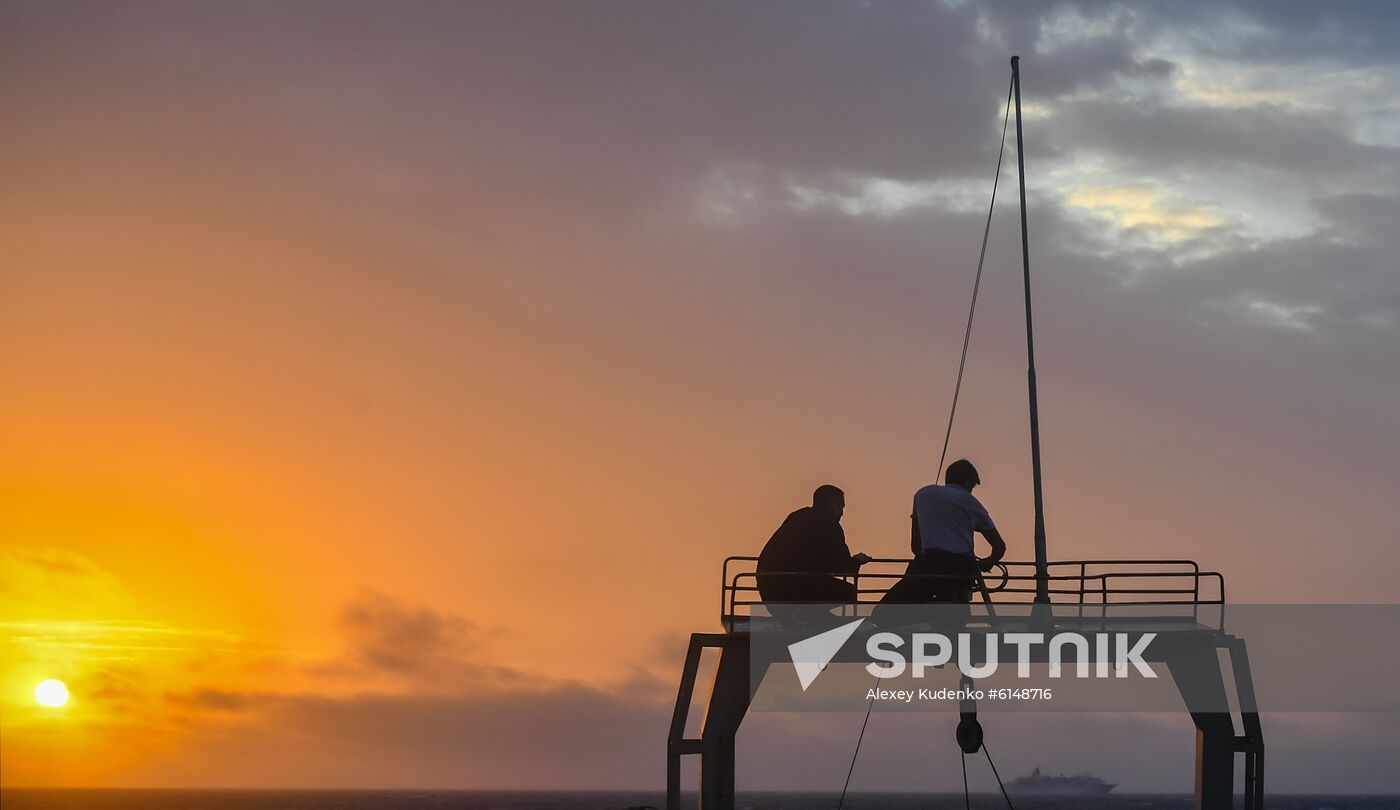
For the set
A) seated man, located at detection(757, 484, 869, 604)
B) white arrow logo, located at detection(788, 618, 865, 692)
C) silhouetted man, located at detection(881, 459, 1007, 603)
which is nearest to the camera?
silhouetted man, located at detection(881, 459, 1007, 603)

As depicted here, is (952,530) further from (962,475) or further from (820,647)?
(820,647)

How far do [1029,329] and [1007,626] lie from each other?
5.23 meters

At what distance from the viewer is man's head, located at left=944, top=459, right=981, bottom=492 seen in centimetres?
2162

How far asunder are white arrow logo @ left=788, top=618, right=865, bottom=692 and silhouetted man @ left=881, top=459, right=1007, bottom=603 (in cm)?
187

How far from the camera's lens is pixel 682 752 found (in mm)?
23047

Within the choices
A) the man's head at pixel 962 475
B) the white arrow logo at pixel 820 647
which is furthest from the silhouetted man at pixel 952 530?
the white arrow logo at pixel 820 647

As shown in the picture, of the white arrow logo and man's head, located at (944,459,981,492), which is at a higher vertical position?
man's head, located at (944,459,981,492)

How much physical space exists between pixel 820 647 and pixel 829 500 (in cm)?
261

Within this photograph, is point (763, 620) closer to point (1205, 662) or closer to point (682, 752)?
point (682, 752)

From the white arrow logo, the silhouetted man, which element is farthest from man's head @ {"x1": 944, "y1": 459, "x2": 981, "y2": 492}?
the white arrow logo

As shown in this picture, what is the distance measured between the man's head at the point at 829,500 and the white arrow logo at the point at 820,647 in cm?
200

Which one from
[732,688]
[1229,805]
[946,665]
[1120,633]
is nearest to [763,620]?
[732,688]

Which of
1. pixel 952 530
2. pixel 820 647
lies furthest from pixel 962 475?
pixel 820 647

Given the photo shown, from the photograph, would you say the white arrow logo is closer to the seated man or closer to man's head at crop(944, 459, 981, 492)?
the seated man
